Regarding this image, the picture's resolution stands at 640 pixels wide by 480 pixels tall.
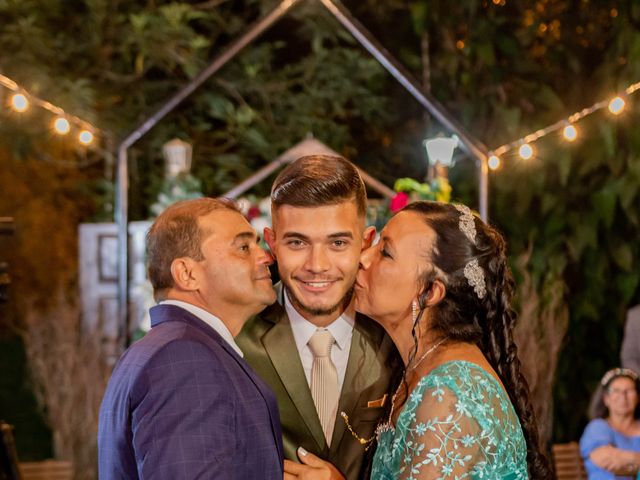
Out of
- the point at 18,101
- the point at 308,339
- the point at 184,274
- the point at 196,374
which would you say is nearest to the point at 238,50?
the point at 18,101

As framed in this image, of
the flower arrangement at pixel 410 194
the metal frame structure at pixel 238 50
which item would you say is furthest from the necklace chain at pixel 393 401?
the metal frame structure at pixel 238 50

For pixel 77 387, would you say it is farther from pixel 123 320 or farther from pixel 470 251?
pixel 470 251

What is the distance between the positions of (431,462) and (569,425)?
570 cm

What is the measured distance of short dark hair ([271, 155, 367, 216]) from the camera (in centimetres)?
246

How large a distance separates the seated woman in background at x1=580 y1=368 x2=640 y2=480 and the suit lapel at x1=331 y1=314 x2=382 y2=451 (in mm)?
2554

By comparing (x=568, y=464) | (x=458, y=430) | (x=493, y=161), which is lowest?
(x=568, y=464)

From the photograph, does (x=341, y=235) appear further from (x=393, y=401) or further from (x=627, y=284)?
(x=627, y=284)

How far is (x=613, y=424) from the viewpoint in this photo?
489cm

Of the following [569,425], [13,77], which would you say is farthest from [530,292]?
[13,77]

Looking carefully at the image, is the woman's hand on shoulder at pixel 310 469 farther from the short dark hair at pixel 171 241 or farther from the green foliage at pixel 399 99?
the green foliage at pixel 399 99

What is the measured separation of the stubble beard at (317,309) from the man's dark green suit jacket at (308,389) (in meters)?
0.06

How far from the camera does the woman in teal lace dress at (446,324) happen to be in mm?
2123

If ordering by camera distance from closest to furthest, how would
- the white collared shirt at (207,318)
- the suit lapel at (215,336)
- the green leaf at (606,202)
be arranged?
the suit lapel at (215,336), the white collared shirt at (207,318), the green leaf at (606,202)

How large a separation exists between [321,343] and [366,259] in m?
0.31
